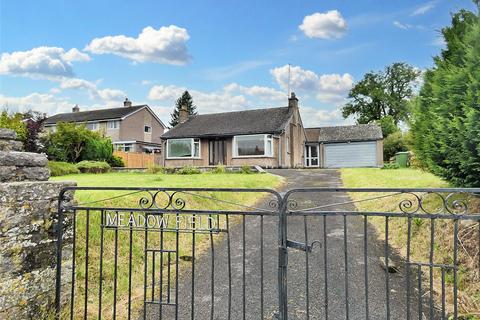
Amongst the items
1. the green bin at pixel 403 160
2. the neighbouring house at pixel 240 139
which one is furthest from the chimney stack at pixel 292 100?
the green bin at pixel 403 160

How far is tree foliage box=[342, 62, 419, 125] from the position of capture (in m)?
44.5

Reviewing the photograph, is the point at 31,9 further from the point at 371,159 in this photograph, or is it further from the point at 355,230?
Answer: the point at 371,159

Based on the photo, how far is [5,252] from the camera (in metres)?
2.74

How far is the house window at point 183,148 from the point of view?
26.8 m

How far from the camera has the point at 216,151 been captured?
26469mm

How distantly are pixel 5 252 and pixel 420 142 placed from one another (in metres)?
6.79

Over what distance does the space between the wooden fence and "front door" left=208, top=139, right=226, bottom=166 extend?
527 centimetres

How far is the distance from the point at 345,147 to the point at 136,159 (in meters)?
20.5

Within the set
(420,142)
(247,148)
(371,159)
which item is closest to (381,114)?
(371,159)

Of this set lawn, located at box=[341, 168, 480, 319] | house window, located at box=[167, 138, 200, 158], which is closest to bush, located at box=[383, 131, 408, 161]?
house window, located at box=[167, 138, 200, 158]

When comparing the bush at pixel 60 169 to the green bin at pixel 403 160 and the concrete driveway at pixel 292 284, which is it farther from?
the green bin at pixel 403 160

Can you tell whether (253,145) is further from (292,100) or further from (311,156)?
(311,156)

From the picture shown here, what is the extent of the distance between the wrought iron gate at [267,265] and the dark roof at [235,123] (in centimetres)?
1915

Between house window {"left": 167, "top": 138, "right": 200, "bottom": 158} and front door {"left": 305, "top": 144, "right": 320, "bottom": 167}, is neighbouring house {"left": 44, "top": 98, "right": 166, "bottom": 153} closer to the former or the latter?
house window {"left": 167, "top": 138, "right": 200, "bottom": 158}
